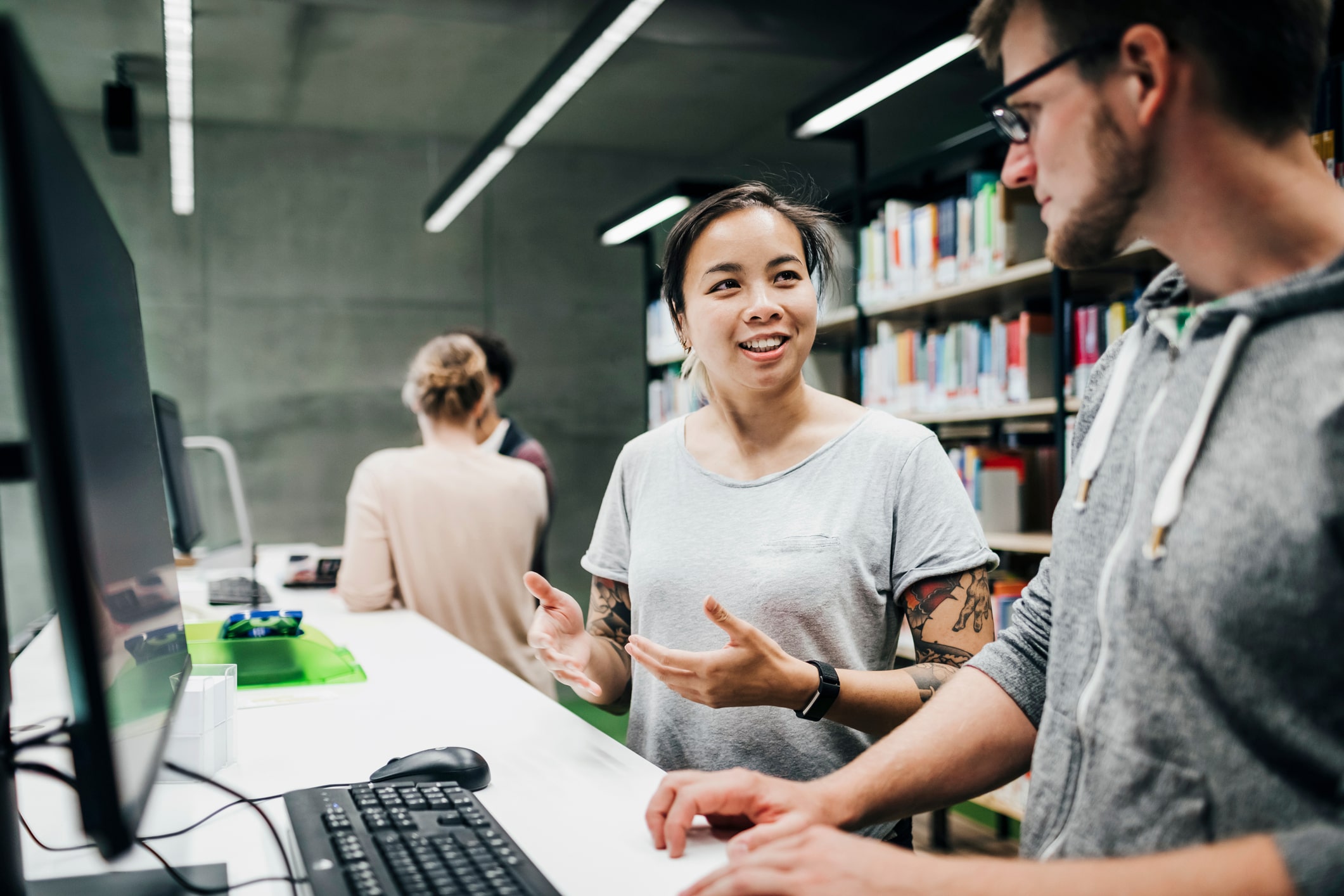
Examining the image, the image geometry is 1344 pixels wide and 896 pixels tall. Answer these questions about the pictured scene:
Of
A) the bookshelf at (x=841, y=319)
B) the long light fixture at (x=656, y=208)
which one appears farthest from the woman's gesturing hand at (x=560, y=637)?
the long light fixture at (x=656, y=208)

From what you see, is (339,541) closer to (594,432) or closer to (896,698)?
(594,432)

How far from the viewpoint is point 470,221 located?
21.3 feet

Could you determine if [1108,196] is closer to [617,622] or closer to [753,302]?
[753,302]

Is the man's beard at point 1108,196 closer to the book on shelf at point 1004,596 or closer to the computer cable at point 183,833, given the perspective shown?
the computer cable at point 183,833

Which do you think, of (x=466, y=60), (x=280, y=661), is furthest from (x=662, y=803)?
(x=466, y=60)

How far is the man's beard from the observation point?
2.40 ft

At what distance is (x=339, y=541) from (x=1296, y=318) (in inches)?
240

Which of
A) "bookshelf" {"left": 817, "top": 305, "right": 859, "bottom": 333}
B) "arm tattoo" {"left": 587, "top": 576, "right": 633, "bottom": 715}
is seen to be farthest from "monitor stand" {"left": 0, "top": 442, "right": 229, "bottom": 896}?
"bookshelf" {"left": 817, "top": 305, "right": 859, "bottom": 333}

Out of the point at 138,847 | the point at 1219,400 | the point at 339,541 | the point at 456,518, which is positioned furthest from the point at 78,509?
the point at 339,541

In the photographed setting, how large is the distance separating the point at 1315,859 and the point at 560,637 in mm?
1062

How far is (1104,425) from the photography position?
2.81ft

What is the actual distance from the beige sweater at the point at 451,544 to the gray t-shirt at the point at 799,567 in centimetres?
131

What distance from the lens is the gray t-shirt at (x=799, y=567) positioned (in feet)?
4.49

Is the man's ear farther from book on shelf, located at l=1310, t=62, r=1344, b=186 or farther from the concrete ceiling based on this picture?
the concrete ceiling
